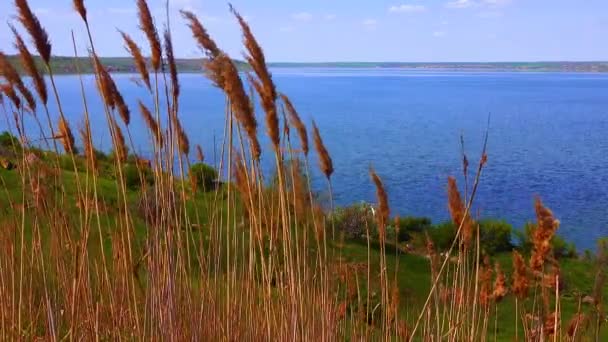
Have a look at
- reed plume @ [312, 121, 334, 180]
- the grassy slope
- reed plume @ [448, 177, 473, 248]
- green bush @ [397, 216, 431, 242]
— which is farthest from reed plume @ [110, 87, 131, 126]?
green bush @ [397, 216, 431, 242]

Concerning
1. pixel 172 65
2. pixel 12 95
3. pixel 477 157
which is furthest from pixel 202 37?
pixel 477 157

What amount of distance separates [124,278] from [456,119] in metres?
37.6

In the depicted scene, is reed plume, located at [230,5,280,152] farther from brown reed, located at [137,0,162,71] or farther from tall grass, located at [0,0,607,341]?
brown reed, located at [137,0,162,71]

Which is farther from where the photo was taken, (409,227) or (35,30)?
(409,227)

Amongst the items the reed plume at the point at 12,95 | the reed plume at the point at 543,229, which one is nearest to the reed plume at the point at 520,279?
the reed plume at the point at 543,229

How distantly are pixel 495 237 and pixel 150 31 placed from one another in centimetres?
728

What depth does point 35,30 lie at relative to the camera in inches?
77.2

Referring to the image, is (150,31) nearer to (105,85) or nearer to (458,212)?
(105,85)

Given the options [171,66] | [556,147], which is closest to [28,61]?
[171,66]

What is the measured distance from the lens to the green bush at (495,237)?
8.41 metres

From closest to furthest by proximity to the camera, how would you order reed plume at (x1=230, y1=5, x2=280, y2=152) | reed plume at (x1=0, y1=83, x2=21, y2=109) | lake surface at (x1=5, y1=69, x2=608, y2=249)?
1. reed plume at (x1=230, y1=5, x2=280, y2=152)
2. reed plume at (x1=0, y1=83, x2=21, y2=109)
3. lake surface at (x1=5, y1=69, x2=608, y2=249)

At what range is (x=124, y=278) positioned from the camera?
8.19 ft

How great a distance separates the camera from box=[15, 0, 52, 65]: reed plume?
192 centimetres

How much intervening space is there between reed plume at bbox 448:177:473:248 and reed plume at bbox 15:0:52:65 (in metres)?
1.15
